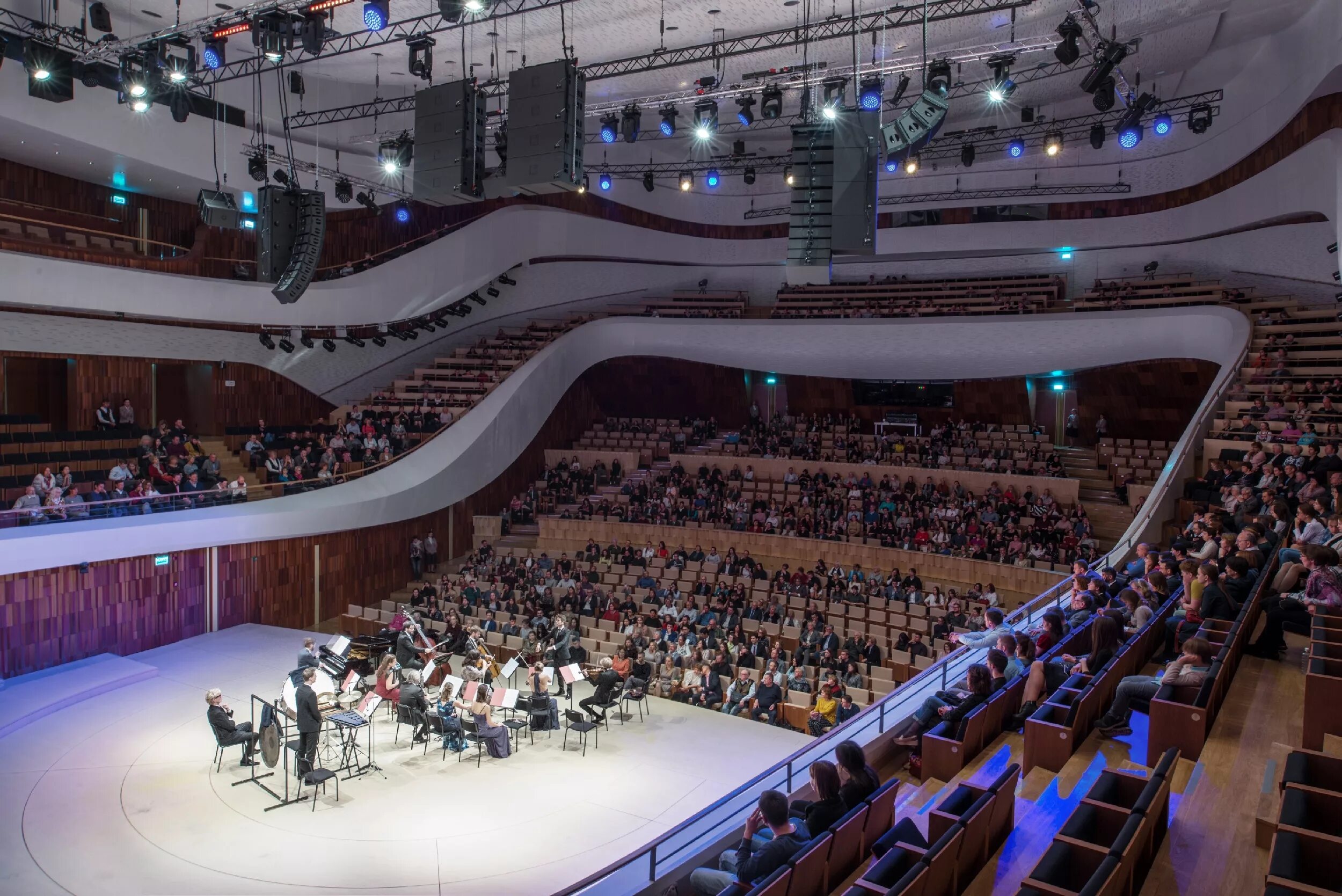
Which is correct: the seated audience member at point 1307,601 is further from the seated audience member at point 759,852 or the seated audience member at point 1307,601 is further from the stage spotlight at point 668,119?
the stage spotlight at point 668,119

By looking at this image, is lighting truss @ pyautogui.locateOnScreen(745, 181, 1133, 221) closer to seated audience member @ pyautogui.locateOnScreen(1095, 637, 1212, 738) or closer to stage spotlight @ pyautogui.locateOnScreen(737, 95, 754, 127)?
stage spotlight @ pyautogui.locateOnScreen(737, 95, 754, 127)

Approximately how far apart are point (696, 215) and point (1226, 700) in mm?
19704

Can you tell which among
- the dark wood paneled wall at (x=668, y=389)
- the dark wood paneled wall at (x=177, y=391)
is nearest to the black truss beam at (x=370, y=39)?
the dark wood paneled wall at (x=177, y=391)

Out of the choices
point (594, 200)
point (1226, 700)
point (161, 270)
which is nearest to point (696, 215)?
point (594, 200)

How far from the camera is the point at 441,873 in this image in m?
5.91

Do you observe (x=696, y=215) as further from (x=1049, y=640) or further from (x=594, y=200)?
(x=1049, y=640)

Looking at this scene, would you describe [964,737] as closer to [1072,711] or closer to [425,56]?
[1072,711]

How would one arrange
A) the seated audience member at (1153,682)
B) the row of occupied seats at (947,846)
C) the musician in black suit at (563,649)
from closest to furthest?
the row of occupied seats at (947,846) → the seated audience member at (1153,682) → the musician in black suit at (563,649)

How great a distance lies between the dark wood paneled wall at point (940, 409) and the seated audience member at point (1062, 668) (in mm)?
13477

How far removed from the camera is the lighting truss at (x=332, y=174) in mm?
14906

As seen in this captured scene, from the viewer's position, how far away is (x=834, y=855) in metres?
3.70

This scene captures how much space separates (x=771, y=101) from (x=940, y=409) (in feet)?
31.0

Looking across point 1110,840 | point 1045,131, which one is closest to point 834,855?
point 1110,840

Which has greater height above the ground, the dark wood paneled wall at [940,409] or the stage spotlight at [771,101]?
the stage spotlight at [771,101]
